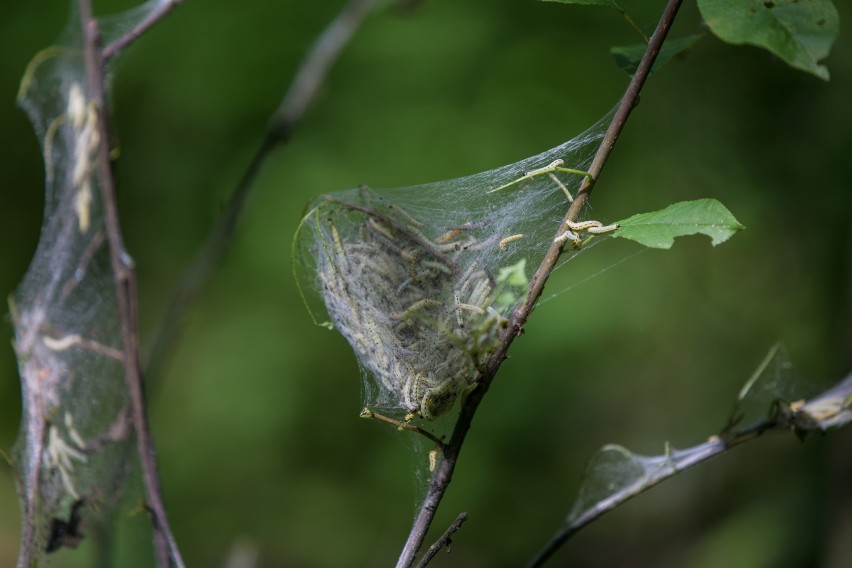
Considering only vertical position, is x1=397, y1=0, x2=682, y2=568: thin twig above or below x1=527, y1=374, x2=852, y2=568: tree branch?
above

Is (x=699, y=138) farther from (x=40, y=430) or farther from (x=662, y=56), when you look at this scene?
(x=40, y=430)

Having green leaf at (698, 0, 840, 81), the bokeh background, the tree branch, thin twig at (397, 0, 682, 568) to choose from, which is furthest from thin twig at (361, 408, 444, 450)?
the bokeh background

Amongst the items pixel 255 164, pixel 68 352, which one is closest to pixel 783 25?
pixel 255 164

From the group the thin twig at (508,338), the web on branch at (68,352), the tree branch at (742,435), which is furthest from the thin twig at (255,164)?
the tree branch at (742,435)

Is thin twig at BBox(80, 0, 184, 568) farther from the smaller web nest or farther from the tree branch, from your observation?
the tree branch

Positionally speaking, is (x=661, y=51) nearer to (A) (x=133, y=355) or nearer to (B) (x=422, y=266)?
(B) (x=422, y=266)

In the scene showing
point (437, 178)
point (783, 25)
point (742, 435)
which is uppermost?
point (783, 25)

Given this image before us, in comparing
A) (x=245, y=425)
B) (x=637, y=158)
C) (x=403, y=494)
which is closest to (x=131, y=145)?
(x=245, y=425)

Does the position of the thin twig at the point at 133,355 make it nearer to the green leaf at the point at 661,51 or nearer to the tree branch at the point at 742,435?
the tree branch at the point at 742,435
